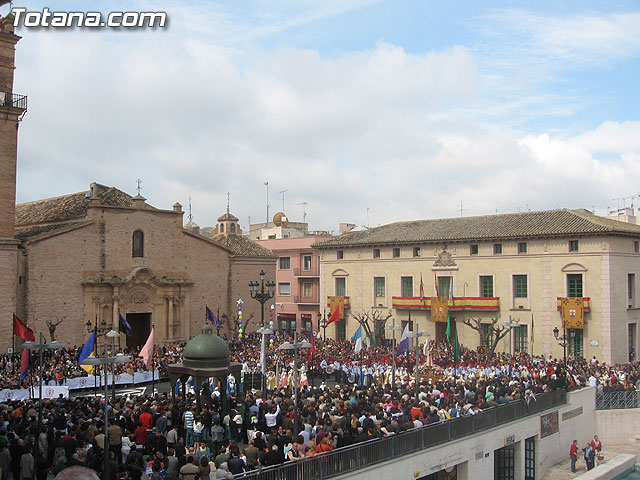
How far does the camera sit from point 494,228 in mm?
45281

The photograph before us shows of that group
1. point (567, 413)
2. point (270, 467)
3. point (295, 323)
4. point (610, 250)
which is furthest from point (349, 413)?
point (295, 323)

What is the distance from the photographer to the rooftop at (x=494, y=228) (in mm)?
40844

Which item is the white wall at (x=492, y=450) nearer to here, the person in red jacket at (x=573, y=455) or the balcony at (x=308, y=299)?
the person in red jacket at (x=573, y=455)

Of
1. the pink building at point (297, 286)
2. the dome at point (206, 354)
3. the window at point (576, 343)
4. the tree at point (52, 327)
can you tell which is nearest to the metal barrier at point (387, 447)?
the dome at point (206, 354)

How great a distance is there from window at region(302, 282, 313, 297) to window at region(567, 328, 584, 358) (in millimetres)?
25247

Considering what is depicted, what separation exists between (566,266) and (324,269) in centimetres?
2018

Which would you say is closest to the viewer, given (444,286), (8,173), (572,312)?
(8,173)

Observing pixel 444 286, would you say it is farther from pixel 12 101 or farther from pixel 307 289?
pixel 12 101

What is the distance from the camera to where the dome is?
18.0m

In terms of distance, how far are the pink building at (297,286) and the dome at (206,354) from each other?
39.0 metres

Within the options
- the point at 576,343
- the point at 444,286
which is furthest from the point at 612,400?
the point at 444,286

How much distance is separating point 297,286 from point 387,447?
42911 mm

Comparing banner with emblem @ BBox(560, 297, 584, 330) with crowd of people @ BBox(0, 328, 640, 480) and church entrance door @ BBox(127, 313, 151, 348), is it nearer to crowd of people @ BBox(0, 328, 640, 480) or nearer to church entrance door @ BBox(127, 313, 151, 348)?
crowd of people @ BBox(0, 328, 640, 480)

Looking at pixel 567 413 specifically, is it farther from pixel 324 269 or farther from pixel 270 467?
pixel 324 269
